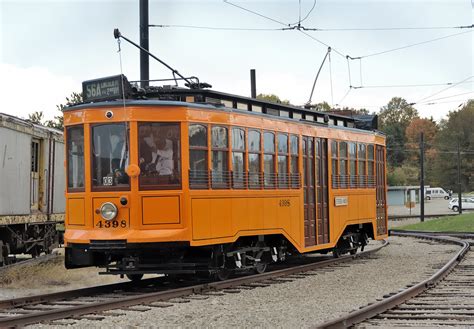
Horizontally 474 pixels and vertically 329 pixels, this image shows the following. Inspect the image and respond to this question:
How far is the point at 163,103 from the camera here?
35.3 ft

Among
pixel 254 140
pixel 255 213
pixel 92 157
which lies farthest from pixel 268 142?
pixel 92 157

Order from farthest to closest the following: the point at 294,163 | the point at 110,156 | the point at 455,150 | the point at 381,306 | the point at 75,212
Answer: the point at 455,150, the point at 294,163, the point at 75,212, the point at 110,156, the point at 381,306

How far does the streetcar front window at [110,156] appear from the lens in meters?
10.7

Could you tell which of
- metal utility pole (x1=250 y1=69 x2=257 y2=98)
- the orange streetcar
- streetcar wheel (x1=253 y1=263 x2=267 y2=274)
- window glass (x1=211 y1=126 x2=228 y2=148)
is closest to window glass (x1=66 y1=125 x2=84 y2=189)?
the orange streetcar

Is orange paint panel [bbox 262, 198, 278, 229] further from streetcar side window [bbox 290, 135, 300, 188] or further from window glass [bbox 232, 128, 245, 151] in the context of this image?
window glass [bbox 232, 128, 245, 151]

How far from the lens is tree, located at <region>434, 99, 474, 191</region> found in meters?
89.9

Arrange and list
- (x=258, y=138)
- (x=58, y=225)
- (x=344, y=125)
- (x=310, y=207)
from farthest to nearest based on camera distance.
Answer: (x=58, y=225)
(x=344, y=125)
(x=310, y=207)
(x=258, y=138)

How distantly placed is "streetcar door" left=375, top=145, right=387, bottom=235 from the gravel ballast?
11.6ft

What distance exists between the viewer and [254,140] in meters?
12.3

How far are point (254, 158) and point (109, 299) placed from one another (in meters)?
3.76

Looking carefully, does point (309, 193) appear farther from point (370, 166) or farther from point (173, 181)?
point (173, 181)

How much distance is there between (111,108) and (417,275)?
6303 mm

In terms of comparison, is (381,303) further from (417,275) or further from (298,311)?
(417,275)

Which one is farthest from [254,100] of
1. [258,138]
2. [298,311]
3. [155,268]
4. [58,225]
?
[58,225]
